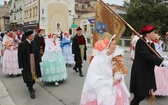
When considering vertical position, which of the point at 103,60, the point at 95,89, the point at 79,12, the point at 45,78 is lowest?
the point at 45,78

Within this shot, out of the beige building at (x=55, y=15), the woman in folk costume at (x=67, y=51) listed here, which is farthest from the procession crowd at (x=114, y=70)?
the beige building at (x=55, y=15)

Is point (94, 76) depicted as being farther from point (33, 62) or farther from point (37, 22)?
point (37, 22)

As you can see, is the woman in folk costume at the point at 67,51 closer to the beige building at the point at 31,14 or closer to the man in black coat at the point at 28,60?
the man in black coat at the point at 28,60

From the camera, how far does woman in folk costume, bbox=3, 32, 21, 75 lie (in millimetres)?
7293

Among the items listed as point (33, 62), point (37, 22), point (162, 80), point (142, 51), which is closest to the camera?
point (142, 51)

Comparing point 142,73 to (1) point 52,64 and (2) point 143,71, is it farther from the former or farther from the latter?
(1) point 52,64

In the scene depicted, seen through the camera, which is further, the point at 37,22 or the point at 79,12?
the point at 79,12

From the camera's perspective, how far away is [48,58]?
6.05 m

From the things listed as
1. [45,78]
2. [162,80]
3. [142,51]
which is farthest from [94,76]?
[45,78]

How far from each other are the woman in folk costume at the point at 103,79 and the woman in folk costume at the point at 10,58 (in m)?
5.17

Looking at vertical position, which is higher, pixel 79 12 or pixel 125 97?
pixel 79 12

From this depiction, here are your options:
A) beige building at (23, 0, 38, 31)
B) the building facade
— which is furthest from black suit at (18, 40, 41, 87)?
the building facade

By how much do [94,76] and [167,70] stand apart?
282 centimetres

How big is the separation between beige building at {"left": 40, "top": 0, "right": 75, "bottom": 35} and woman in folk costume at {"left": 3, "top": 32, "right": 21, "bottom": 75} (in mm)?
30554
